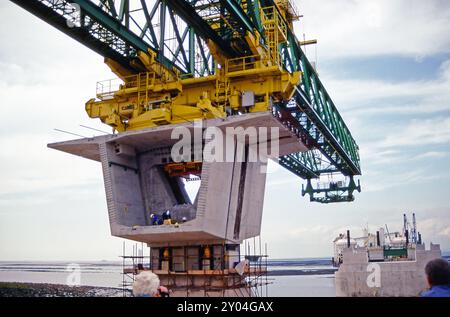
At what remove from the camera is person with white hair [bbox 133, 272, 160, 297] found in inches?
260

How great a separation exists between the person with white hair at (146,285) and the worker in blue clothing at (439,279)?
3.44 m

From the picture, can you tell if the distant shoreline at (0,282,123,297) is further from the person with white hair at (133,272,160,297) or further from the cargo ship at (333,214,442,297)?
the person with white hair at (133,272,160,297)

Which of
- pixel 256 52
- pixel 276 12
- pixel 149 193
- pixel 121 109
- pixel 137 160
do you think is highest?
pixel 276 12

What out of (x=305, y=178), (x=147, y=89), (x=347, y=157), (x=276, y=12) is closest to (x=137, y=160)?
(x=147, y=89)

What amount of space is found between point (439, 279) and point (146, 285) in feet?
12.1

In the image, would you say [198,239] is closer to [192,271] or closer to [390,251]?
[192,271]

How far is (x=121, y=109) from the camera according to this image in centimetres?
3006

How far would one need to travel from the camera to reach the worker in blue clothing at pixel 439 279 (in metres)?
5.80

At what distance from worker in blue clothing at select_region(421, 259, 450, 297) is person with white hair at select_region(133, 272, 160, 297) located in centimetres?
344

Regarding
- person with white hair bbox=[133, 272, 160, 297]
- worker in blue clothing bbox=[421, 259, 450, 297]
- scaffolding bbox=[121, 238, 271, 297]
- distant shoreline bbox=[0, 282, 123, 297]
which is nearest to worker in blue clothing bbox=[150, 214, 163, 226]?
scaffolding bbox=[121, 238, 271, 297]

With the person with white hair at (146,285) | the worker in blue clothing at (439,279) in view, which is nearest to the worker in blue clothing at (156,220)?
the person with white hair at (146,285)

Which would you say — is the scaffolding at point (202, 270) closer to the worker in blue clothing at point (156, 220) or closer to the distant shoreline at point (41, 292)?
the worker in blue clothing at point (156, 220)

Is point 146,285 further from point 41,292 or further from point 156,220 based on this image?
point 41,292
